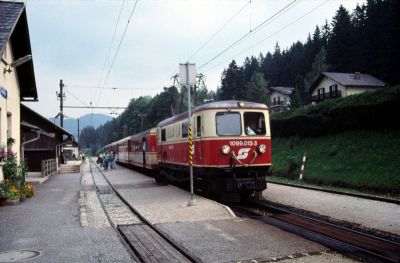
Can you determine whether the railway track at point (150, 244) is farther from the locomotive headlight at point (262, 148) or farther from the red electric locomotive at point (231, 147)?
the locomotive headlight at point (262, 148)

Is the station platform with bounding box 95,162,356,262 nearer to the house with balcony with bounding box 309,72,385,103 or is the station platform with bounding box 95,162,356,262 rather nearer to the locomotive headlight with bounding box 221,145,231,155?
the locomotive headlight with bounding box 221,145,231,155

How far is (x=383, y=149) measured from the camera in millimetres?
19938

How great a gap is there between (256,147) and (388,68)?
46.9m

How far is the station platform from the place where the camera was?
6660mm

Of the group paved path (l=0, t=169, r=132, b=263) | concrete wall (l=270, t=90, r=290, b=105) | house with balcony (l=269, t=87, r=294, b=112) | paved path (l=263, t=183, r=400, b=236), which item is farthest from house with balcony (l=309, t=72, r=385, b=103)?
paved path (l=0, t=169, r=132, b=263)

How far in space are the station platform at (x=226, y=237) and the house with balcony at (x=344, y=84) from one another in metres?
44.7

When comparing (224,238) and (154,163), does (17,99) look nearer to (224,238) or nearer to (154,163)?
(154,163)

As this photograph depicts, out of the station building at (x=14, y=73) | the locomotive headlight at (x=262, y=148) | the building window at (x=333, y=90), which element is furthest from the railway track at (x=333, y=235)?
the building window at (x=333, y=90)

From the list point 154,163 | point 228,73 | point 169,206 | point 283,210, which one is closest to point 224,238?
point 283,210

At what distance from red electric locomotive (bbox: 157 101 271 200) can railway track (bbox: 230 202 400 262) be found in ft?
4.79

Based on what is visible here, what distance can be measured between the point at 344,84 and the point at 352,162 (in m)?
34.3

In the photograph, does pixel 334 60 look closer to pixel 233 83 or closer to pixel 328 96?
pixel 328 96

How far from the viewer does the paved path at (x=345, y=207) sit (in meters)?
9.32

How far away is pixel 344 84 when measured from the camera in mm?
51812
